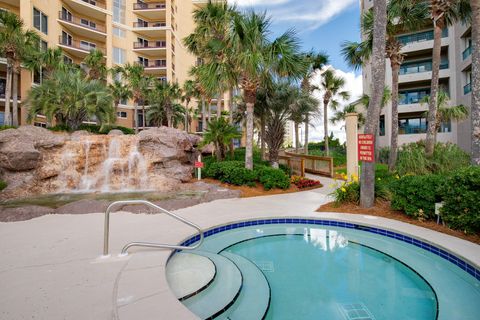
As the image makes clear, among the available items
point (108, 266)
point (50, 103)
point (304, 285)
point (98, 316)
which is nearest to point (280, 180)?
point (304, 285)

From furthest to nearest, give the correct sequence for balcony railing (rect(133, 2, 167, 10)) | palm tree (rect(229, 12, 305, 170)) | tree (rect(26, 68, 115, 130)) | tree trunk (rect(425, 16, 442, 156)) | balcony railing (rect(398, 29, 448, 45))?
balcony railing (rect(133, 2, 167, 10)) → balcony railing (rect(398, 29, 448, 45)) → tree (rect(26, 68, 115, 130)) → tree trunk (rect(425, 16, 442, 156)) → palm tree (rect(229, 12, 305, 170))

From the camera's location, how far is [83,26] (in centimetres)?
2806

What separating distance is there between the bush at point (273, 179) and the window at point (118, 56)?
101 ft

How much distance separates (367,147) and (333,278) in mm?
4218

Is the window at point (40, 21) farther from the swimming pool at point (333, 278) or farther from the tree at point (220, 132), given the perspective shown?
the swimming pool at point (333, 278)

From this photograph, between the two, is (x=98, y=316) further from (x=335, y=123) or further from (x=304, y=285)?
(x=335, y=123)

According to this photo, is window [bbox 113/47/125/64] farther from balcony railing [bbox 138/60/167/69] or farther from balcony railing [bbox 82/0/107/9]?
balcony railing [bbox 82/0/107/9]

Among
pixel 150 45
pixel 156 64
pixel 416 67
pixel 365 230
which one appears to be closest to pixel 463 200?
pixel 365 230

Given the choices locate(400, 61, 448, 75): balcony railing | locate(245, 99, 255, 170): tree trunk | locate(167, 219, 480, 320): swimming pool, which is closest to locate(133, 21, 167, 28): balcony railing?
locate(245, 99, 255, 170): tree trunk

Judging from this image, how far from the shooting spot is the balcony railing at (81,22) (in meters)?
26.8

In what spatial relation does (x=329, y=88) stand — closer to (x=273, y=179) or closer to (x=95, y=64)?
(x=273, y=179)

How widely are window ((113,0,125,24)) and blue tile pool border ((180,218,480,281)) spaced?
36.8 metres

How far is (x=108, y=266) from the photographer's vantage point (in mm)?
3264

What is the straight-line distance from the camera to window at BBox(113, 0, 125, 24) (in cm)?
3167
